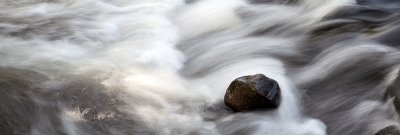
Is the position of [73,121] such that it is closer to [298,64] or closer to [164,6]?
[298,64]

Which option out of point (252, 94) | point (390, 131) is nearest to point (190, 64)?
point (252, 94)

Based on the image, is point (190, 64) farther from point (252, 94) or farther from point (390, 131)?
point (390, 131)

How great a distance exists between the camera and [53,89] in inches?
198

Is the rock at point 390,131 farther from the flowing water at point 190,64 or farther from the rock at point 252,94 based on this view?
the rock at point 252,94

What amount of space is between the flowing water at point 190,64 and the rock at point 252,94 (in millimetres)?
86

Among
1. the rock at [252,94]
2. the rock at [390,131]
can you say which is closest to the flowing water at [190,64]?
the rock at [252,94]

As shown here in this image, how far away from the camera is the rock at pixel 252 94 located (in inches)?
178

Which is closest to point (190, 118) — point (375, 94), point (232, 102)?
point (232, 102)

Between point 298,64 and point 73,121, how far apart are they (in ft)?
7.88

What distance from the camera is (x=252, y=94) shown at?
14.9 ft

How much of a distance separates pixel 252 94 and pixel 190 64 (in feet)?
4.91

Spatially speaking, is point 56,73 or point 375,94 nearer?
point 375,94

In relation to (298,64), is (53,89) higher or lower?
lower

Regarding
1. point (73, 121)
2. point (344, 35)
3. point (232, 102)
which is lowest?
point (73, 121)
